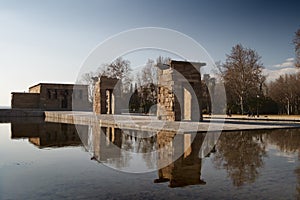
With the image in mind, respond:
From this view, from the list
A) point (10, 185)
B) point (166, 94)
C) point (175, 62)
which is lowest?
point (10, 185)

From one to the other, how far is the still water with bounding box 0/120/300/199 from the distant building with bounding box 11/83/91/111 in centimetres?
3549

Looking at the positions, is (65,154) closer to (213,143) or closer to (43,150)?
(43,150)

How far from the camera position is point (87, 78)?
49562 millimetres

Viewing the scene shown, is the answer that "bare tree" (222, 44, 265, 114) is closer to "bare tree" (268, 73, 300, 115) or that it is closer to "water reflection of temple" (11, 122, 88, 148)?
"bare tree" (268, 73, 300, 115)

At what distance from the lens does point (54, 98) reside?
4359 cm

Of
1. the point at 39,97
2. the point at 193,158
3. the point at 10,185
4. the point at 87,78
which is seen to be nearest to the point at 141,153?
the point at 193,158

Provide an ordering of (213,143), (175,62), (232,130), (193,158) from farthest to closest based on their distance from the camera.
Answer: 1. (175,62)
2. (232,130)
3. (213,143)
4. (193,158)

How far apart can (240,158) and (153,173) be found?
109 inches

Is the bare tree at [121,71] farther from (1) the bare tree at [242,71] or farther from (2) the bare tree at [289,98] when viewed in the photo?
(2) the bare tree at [289,98]

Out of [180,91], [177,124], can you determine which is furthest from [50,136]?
[180,91]

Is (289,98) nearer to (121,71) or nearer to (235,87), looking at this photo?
(235,87)

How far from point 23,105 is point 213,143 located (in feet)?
126

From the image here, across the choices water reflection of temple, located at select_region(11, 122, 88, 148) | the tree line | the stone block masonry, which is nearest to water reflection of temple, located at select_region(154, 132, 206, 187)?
water reflection of temple, located at select_region(11, 122, 88, 148)

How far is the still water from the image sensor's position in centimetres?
439
